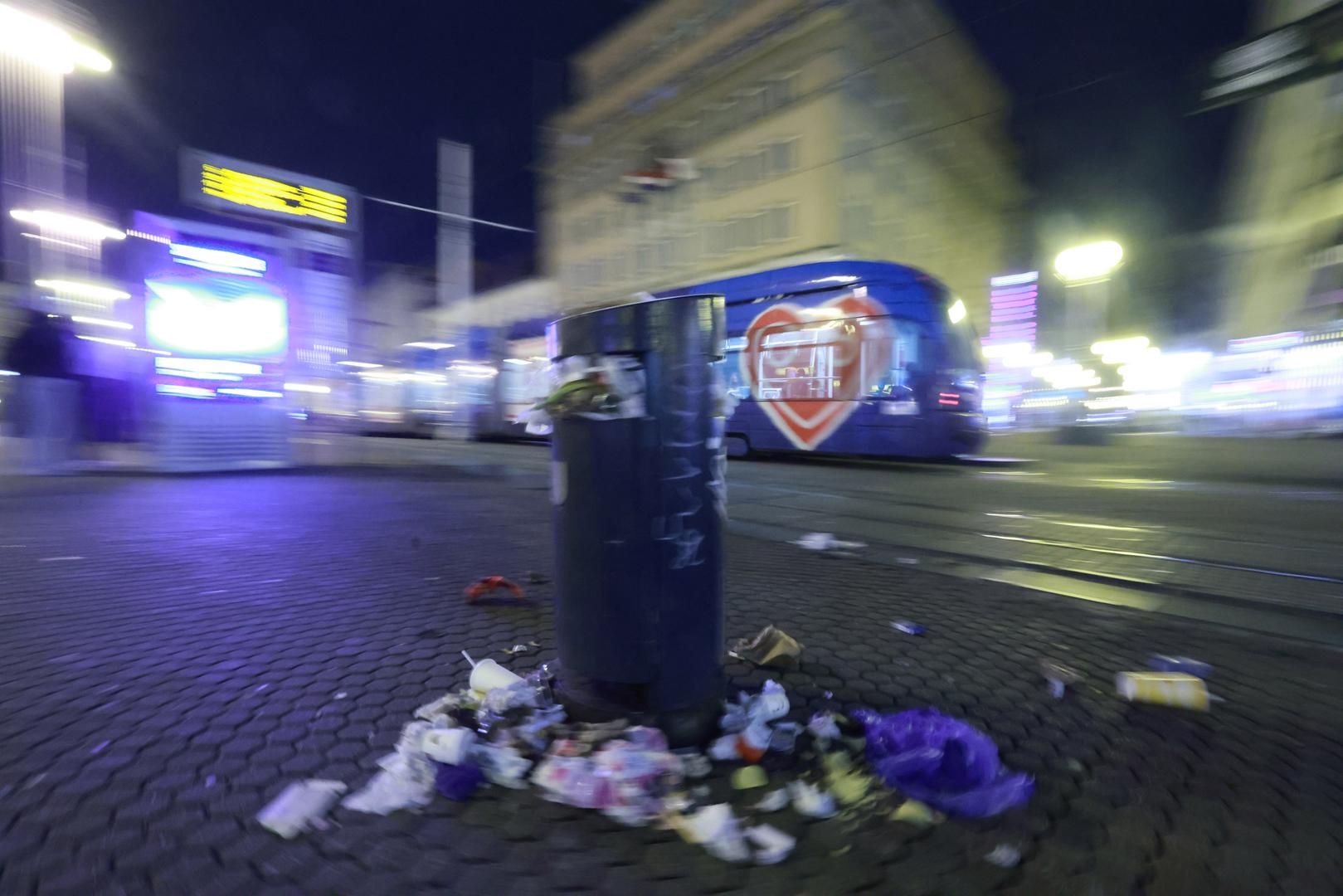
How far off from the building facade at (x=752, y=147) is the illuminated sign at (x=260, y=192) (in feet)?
34.9

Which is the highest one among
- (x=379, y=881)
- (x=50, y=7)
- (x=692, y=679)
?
(x=50, y=7)

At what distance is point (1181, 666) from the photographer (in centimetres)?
314

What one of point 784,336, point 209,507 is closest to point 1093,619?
point 209,507

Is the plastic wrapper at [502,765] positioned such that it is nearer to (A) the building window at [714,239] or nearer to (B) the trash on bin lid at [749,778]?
(B) the trash on bin lid at [749,778]

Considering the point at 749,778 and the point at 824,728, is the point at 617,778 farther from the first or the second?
the point at 824,728

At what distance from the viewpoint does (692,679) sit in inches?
94.2

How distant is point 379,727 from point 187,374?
10.3m

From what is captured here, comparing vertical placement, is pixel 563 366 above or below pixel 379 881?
above

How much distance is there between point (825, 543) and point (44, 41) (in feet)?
55.8

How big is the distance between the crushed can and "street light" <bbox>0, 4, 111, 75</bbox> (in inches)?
673

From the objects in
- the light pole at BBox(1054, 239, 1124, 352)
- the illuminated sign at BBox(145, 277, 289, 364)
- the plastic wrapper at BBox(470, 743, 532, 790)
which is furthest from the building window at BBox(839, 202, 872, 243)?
the plastic wrapper at BBox(470, 743, 532, 790)

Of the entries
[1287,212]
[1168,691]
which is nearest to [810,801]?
[1168,691]

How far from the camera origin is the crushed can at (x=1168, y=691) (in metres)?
2.72

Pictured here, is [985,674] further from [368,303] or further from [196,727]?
[368,303]
